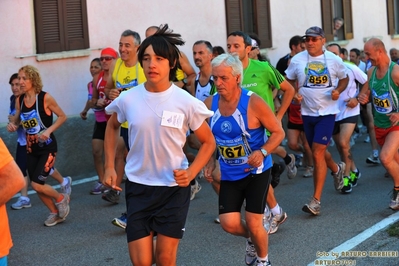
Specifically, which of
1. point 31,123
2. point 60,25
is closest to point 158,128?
point 31,123

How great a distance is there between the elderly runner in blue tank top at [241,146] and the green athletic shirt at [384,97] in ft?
9.62

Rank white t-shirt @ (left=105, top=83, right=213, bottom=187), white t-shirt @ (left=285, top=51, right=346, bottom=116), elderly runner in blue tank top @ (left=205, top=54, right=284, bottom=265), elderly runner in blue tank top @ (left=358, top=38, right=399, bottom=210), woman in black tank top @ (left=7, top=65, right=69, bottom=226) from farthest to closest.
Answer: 1. white t-shirt @ (left=285, top=51, right=346, bottom=116)
2. elderly runner in blue tank top @ (left=358, top=38, right=399, bottom=210)
3. woman in black tank top @ (left=7, top=65, right=69, bottom=226)
4. elderly runner in blue tank top @ (left=205, top=54, right=284, bottom=265)
5. white t-shirt @ (left=105, top=83, right=213, bottom=187)

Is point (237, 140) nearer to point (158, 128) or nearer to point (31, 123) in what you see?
point (158, 128)

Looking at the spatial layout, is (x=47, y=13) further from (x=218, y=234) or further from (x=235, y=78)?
(x=235, y=78)

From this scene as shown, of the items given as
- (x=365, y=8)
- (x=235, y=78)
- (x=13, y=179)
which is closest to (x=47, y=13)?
(x=235, y=78)

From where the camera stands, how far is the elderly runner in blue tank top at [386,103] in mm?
8578

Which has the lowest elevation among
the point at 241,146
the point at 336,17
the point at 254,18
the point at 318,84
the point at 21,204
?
the point at 21,204

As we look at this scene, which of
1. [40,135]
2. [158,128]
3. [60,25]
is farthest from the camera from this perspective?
[60,25]

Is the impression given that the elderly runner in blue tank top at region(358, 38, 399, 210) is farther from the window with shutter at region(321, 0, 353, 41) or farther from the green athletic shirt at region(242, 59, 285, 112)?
the window with shutter at region(321, 0, 353, 41)

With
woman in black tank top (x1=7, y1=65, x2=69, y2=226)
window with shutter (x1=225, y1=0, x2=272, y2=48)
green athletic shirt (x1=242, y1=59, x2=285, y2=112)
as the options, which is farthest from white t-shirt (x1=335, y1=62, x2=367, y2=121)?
window with shutter (x1=225, y1=0, x2=272, y2=48)

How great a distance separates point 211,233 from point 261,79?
64.6 inches

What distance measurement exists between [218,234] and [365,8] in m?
15.7

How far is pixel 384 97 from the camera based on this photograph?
8.78m

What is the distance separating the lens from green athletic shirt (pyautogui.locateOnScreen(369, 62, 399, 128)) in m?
8.71
